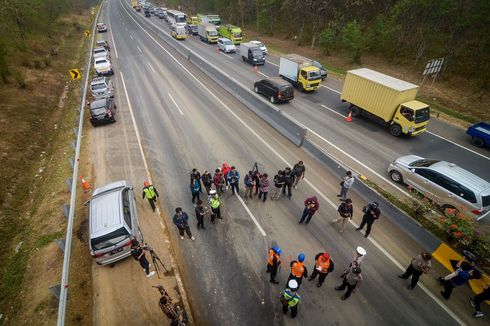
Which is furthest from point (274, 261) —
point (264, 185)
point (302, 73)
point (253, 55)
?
point (253, 55)

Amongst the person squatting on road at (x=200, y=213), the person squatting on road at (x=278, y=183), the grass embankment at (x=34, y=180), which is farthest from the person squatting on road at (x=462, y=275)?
the grass embankment at (x=34, y=180)

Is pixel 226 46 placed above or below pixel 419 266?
below

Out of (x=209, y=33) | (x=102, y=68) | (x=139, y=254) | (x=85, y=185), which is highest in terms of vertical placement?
(x=209, y=33)

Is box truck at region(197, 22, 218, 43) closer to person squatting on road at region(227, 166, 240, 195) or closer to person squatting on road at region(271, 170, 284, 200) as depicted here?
person squatting on road at region(227, 166, 240, 195)

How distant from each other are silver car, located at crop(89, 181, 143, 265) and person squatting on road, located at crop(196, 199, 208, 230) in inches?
90.2

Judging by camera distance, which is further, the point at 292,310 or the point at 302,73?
the point at 302,73

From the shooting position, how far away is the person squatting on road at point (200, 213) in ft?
34.0

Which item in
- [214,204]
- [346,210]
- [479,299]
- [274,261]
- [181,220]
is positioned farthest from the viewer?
[214,204]

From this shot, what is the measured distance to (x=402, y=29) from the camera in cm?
3078

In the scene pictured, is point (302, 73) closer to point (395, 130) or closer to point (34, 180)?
point (395, 130)

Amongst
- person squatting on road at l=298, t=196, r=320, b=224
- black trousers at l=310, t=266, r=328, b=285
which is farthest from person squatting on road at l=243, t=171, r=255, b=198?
black trousers at l=310, t=266, r=328, b=285

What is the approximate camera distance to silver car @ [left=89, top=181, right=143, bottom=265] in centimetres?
907

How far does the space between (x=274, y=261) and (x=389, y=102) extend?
1472 centimetres

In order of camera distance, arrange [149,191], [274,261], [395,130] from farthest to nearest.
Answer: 1. [395,130]
2. [149,191]
3. [274,261]
